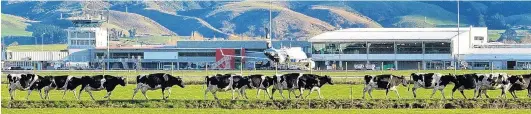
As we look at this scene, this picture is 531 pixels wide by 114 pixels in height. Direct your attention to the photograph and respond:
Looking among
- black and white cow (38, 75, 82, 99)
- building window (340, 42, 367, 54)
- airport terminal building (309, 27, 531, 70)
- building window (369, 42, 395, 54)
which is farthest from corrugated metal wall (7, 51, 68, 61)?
black and white cow (38, 75, 82, 99)

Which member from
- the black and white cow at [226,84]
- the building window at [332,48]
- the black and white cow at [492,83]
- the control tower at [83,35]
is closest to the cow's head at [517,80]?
the black and white cow at [492,83]

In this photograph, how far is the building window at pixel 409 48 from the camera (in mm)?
120625

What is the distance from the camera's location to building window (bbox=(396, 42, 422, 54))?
120625mm

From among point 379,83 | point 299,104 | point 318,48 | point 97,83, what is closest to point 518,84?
point 379,83

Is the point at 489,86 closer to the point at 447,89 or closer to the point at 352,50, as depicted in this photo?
the point at 447,89

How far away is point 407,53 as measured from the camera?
121250mm

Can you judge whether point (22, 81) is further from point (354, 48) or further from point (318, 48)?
point (318, 48)

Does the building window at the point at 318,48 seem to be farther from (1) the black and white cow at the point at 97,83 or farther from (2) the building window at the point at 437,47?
(1) the black and white cow at the point at 97,83

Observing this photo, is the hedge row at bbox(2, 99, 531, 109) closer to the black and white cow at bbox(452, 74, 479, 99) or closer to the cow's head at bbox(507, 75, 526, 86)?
the black and white cow at bbox(452, 74, 479, 99)

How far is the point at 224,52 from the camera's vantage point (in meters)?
134

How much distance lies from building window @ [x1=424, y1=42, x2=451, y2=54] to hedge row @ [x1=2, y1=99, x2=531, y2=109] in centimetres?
7812

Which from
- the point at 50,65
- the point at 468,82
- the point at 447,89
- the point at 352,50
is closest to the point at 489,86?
the point at 468,82

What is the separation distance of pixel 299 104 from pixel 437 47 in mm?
80882

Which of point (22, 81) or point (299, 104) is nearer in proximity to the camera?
point (299, 104)
